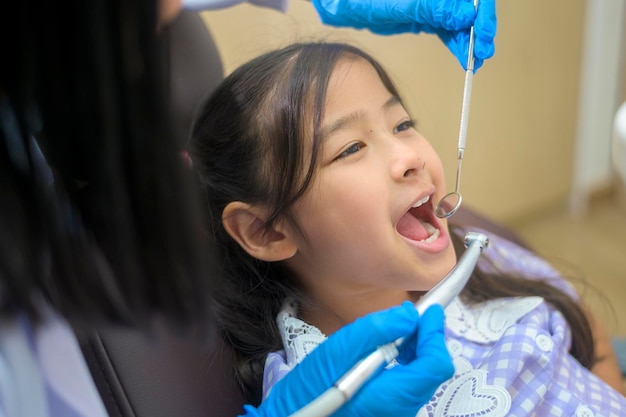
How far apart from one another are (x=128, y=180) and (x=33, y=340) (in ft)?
0.64

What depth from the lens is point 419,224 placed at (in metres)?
0.93

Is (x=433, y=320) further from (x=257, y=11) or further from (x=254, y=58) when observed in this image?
(x=257, y=11)

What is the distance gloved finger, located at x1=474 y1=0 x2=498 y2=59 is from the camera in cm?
84

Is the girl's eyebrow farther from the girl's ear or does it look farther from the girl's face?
the girl's ear

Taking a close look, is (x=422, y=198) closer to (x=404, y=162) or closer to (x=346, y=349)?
(x=404, y=162)

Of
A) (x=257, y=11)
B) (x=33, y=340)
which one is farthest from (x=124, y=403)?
(x=257, y=11)

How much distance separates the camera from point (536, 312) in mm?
966

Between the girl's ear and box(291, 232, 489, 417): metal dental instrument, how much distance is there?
0.84 feet

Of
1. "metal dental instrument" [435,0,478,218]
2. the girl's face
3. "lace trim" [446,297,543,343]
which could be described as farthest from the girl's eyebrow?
"lace trim" [446,297,543,343]

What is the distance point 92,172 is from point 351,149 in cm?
39

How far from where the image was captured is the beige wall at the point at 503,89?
1351 millimetres

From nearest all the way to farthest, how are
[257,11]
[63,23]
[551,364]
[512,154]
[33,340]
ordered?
1. [63,23]
2. [33,340]
3. [551,364]
4. [257,11]
5. [512,154]

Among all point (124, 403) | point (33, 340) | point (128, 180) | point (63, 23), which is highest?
point (63, 23)

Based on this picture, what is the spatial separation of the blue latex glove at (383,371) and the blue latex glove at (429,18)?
0.37 meters
